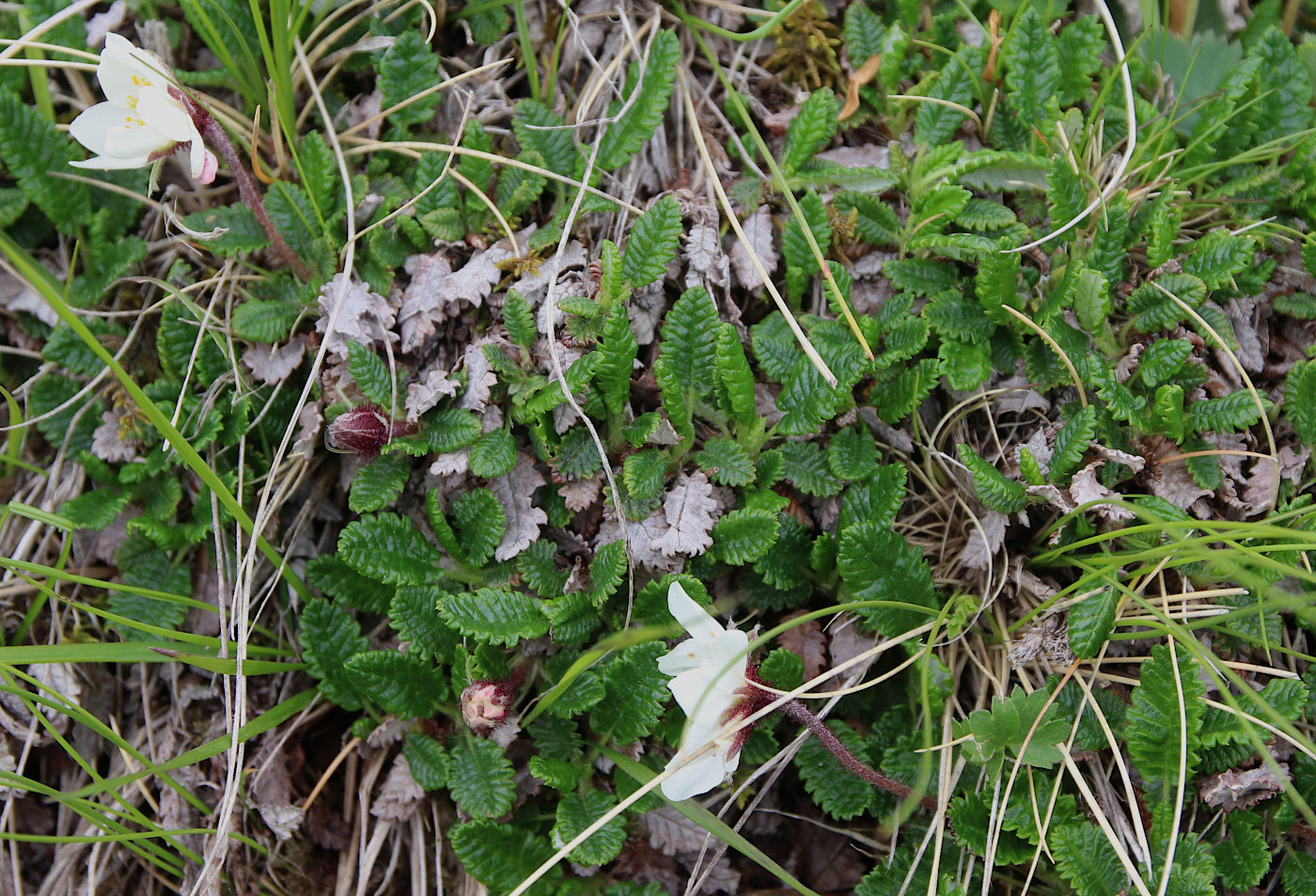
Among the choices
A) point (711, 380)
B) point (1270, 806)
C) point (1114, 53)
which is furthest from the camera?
point (1114, 53)

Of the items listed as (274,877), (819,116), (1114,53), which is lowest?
(274,877)

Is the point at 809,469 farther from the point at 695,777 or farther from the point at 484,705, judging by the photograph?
the point at 484,705

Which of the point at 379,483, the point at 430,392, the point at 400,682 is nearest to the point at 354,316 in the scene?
the point at 430,392

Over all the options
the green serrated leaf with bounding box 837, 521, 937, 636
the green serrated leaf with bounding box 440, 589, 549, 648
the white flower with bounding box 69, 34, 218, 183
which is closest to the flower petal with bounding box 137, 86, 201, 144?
the white flower with bounding box 69, 34, 218, 183

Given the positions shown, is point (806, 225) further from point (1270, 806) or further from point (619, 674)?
point (1270, 806)

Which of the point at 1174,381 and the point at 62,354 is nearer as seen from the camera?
the point at 1174,381

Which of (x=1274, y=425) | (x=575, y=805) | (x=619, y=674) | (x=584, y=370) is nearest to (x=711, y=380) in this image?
(x=584, y=370)

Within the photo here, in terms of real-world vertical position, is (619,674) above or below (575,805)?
above
